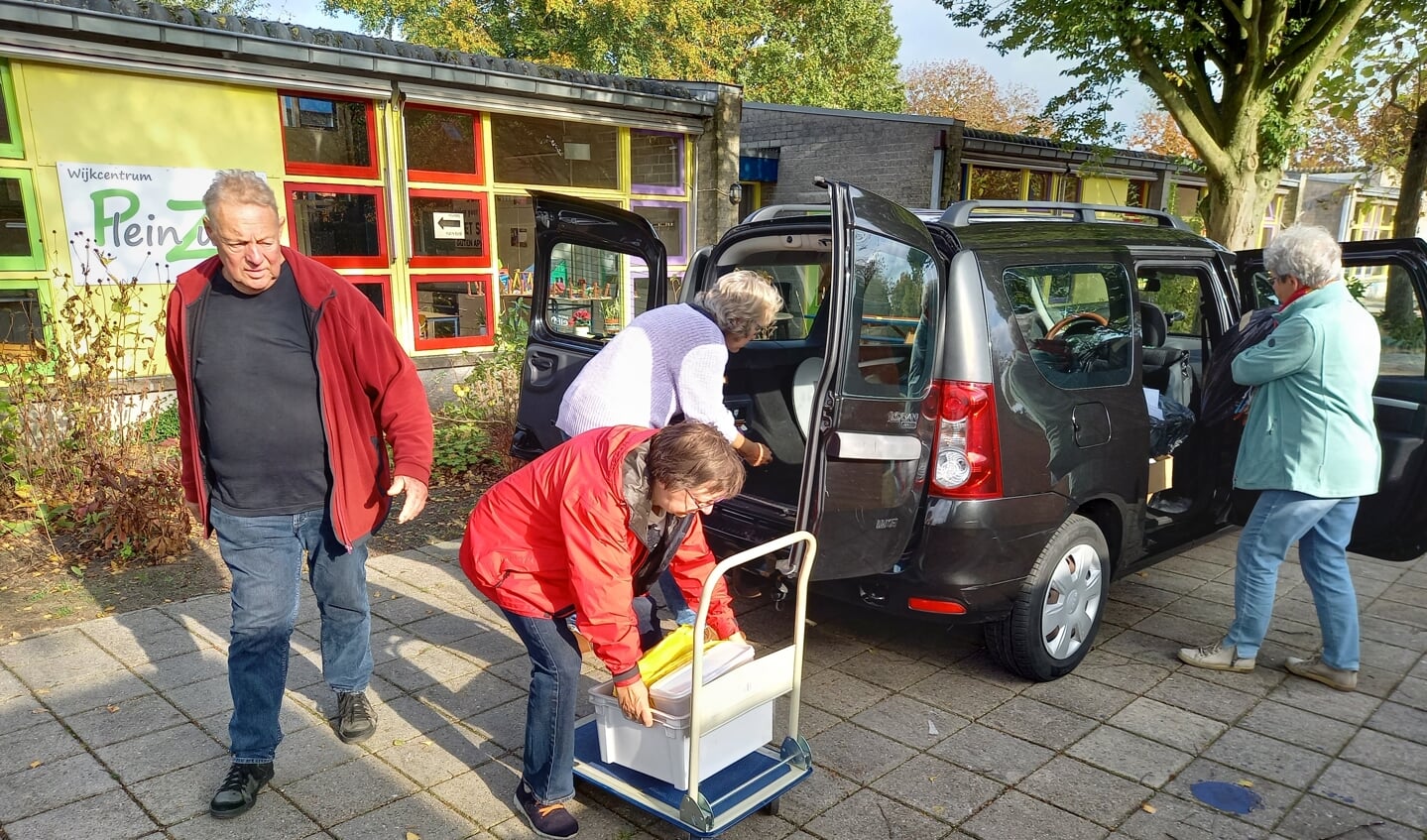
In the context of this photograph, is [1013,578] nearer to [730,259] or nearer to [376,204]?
[730,259]

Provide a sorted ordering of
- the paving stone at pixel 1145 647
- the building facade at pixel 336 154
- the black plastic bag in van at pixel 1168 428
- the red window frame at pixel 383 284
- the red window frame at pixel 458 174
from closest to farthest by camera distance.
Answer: the paving stone at pixel 1145 647 < the black plastic bag in van at pixel 1168 428 < the building facade at pixel 336 154 < the red window frame at pixel 383 284 < the red window frame at pixel 458 174

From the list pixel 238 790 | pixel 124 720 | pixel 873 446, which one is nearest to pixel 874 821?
pixel 873 446

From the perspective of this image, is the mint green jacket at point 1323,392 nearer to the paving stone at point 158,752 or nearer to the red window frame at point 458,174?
the paving stone at point 158,752

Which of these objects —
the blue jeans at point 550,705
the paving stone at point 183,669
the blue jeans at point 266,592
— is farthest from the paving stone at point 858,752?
the paving stone at point 183,669

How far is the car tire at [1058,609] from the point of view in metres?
3.65

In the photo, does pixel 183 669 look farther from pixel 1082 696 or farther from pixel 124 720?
pixel 1082 696

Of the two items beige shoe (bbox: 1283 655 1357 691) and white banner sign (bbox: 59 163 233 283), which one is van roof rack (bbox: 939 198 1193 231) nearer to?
beige shoe (bbox: 1283 655 1357 691)

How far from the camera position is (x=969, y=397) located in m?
3.38

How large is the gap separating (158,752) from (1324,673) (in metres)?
4.69

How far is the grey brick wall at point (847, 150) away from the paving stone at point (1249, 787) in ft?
39.0

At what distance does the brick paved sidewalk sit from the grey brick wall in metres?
11.1

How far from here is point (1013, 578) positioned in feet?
11.6

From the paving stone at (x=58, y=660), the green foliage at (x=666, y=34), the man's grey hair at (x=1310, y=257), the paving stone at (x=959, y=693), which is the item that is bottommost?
the paving stone at (x=959, y=693)

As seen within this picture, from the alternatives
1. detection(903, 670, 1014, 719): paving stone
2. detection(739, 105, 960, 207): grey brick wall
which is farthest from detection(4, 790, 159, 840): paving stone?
detection(739, 105, 960, 207): grey brick wall
